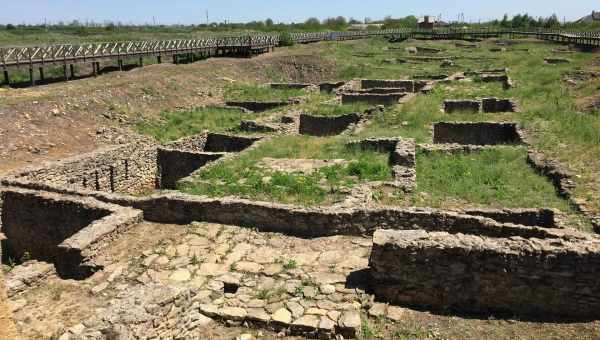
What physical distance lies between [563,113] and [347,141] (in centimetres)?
741

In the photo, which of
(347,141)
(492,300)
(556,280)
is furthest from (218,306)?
(347,141)

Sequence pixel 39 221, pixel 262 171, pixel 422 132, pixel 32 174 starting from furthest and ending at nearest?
pixel 422 132 → pixel 262 171 → pixel 32 174 → pixel 39 221

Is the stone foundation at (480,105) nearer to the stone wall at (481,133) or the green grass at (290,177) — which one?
the stone wall at (481,133)

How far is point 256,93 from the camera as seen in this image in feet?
82.6

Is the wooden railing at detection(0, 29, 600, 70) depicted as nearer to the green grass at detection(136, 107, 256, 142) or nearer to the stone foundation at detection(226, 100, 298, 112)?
the green grass at detection(136, 107, 256, 142)

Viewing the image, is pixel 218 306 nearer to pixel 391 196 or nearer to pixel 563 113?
pixel 391 196

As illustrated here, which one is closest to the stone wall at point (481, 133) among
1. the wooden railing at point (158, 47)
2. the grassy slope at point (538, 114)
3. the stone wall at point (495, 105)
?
the grassy slope at point (538, 114)

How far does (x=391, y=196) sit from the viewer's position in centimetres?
962

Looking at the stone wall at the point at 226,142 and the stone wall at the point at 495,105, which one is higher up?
the stone wall at the point at 495,105

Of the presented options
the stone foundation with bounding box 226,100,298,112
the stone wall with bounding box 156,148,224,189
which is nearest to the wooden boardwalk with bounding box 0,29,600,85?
the stone foundation with bounding box 226,100,298,112

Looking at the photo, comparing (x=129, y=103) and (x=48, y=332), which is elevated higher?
(x=129, y=103)

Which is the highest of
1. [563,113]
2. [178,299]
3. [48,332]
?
[563,113]

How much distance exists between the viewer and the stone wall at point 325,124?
1761 cm

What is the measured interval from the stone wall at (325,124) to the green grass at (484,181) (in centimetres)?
536
